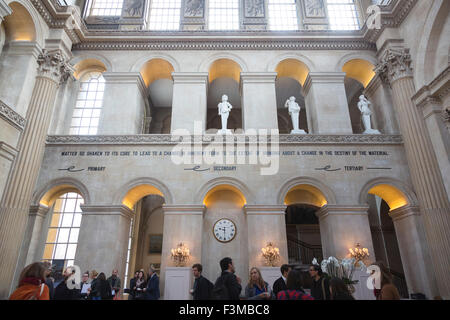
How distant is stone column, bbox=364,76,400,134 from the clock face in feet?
28.8

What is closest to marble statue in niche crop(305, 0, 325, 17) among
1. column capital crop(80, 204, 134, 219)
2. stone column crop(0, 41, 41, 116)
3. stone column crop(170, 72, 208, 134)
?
stone column crop(170, 72, 208, 134)

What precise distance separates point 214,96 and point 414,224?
529 inches

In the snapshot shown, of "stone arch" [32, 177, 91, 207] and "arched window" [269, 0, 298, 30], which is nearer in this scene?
"stone arch" [32, 177, 91, 207]

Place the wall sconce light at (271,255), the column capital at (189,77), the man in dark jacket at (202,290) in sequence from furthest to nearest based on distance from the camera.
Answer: the column capital at (189,77) → the wall sconce light at (271,255) → the man in dark jacket at (202,290)

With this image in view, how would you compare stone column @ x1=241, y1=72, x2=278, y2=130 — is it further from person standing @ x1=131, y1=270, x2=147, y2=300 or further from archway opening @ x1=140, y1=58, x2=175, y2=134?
person standing @ x1=131, y1=270, x2=147, y2=300

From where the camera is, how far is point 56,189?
1257 cm

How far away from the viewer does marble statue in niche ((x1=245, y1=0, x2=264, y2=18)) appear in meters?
16.9

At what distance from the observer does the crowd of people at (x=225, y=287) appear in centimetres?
370

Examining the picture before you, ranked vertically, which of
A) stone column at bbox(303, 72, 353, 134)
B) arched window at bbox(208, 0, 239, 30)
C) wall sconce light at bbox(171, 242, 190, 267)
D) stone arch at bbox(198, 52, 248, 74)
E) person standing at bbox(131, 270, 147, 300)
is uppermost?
arched window at bbox(208, 0, 239, 30)

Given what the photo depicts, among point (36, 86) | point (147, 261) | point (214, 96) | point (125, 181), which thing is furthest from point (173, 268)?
point (214, 96)

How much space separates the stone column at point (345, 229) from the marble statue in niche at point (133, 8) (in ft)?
49.0

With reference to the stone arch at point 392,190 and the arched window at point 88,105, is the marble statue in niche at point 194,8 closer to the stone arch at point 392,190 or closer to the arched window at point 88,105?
the arched window at point 88,105

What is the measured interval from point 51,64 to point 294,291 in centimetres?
1439

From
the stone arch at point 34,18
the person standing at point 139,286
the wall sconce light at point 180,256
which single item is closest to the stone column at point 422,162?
the wall sconce light at point 180,256
